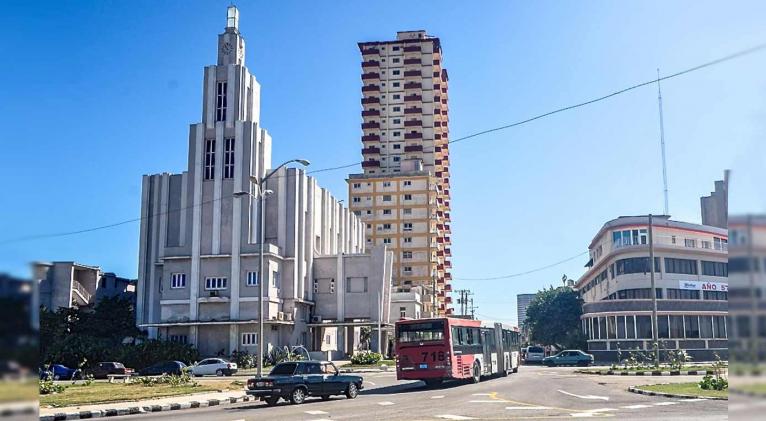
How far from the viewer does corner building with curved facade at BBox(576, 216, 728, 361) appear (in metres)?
61.7

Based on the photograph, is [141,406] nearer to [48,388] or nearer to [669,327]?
[48,388]

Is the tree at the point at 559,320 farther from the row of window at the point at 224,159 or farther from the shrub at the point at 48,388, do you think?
the shrub at the point at 48,388

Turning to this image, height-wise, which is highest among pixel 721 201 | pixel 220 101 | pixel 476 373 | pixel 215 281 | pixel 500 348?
pixel 220 101

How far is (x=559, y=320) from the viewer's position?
8075cm

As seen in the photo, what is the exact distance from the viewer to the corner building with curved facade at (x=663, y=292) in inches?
2429

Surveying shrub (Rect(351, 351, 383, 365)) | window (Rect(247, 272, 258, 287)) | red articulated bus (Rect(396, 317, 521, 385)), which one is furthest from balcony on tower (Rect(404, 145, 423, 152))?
red articulated bus (Rect(396, 317, 521, 385))

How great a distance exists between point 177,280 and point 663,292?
45159 mm

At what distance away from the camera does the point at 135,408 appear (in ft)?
72.5

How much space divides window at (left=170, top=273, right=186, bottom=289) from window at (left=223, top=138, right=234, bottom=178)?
10.0 meters

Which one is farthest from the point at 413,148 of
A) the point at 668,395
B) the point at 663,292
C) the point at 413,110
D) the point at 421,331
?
the point at 668,395

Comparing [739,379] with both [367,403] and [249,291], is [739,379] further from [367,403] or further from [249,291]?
[249,291]

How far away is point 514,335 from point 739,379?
152 feet

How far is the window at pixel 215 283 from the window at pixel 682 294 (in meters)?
41.3

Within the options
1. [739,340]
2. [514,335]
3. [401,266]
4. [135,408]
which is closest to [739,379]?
[739,340]
